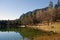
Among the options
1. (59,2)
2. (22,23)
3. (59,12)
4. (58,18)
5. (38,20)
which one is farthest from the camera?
(22,23)

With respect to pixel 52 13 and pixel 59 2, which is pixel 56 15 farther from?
pixel 59 2

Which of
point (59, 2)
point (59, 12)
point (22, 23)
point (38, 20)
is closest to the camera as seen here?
point (59, 12)

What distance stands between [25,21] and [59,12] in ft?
217

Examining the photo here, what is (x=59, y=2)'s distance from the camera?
573ft

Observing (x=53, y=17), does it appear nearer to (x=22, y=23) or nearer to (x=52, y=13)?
(x=52, y=13)

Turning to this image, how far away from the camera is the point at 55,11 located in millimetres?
128250

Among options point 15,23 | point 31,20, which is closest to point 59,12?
point 31,20

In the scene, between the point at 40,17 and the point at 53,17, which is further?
the point at 40,17

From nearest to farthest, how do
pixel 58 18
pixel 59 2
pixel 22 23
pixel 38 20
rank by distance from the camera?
pixel 58 18 → pixel 38 20 → pixel 59 2 → pixel 22 23

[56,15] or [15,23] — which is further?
[15,23]

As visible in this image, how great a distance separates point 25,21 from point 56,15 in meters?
68.6

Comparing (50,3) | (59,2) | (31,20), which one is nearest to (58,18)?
(31,20)

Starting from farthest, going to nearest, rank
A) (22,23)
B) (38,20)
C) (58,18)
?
(22,23) → (38,20) → (58,18)

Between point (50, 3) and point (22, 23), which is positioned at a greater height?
point (50, 3)
